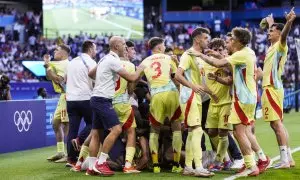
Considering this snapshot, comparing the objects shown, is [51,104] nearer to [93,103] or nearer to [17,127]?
[17,127]

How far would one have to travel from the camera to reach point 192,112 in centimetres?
998

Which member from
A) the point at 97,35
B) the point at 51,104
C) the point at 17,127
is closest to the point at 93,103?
the point at 17,127

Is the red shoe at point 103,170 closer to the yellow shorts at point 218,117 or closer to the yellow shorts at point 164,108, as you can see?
the yellow shorts at point 164,108

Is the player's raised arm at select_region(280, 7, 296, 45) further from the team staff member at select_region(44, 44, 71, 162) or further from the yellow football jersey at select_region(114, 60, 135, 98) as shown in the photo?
the team staff member at select_region(44, 44, 71, 162)

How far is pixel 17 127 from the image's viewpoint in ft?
48.8

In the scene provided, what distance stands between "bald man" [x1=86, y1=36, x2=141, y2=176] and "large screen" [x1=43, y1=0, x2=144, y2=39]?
25.1m

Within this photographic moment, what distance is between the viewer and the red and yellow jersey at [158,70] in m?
10.8

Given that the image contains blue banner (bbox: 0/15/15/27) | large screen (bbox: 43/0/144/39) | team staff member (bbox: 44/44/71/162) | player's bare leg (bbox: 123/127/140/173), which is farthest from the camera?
blue banner (bbox: 0/15/15/27)

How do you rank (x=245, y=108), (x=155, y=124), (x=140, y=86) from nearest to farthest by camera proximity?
1. (x=245, y=108)
2. (x=155, y=124)
3. (x=140, y=86)

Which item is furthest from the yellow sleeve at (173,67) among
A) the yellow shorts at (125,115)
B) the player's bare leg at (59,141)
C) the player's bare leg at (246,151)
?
the player's bare leg at (59,141)

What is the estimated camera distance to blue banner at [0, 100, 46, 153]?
14.5m

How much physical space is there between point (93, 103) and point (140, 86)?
1419 mm

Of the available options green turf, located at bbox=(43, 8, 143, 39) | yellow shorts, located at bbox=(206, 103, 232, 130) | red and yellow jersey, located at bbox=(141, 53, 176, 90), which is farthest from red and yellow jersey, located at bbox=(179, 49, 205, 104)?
green turf, located at bbox=(43, 8, 143, 39)

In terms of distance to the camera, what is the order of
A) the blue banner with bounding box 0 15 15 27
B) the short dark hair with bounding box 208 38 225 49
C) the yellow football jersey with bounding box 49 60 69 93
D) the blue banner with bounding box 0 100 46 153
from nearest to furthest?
the short dark hair with bounding box 208 38 225 49, the yellow football jersey with bounding box 49 60 69 93, the blue banner with bounding box 0 100 46 153, the blue banner with bounding box 0 15 15 27
